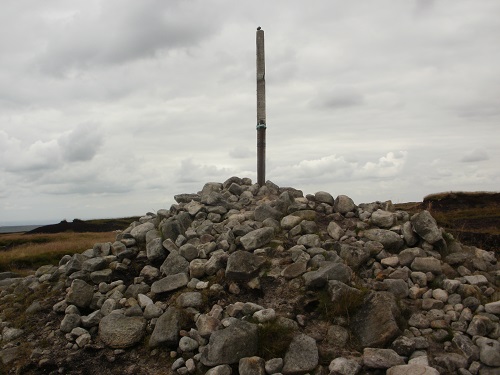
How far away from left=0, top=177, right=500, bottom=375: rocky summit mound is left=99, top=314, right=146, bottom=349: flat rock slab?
26mm

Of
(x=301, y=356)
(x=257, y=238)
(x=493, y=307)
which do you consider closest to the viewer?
(x=301, y=356)

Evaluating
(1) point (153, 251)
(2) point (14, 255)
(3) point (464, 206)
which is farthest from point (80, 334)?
(3) point (464, 206)

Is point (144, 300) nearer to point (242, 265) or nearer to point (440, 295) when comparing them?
point (242, 265)

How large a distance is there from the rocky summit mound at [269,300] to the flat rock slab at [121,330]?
1.0 inches

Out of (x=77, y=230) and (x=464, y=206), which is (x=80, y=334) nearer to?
(x=464, y=206)

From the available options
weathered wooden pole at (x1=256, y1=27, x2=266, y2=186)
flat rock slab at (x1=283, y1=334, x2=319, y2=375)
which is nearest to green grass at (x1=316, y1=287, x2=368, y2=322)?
flat rock slab at (x1=283, y1=334, x2=319, y2=375)

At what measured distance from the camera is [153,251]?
10.9 m

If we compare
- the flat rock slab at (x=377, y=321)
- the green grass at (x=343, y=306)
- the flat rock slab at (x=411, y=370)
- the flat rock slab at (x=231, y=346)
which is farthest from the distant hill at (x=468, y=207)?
the flat rock slab at (x=231, y=346)

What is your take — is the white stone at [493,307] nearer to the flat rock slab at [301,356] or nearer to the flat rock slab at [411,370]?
the flat rock slab at [411,370]

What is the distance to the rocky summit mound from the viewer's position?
7.22 m

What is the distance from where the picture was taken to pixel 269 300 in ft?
27.8

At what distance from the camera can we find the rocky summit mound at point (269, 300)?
7.22 metres

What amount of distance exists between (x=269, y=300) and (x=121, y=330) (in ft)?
10.1

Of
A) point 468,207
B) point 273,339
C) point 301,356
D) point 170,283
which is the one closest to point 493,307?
point 301,356
